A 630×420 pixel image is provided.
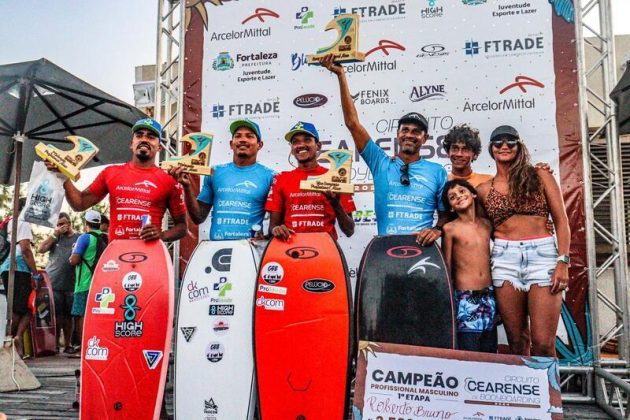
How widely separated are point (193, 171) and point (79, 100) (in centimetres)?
218

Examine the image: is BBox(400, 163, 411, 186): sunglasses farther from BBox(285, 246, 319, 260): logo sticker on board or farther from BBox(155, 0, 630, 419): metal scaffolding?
BBox(155, 0, 630, 419): metal scaffolding

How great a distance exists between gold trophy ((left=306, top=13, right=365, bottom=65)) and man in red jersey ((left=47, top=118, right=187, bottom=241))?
3.84 ft

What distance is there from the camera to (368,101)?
4008 millimetres

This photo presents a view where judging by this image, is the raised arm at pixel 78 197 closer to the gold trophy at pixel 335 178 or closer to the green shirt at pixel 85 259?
the gold trophy at pixel 335 178

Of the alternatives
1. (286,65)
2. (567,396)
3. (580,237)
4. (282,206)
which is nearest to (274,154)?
(286,65)

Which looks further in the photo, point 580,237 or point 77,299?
point 77,299

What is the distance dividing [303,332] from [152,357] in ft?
2.81

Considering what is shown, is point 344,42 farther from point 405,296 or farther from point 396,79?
point 405,296

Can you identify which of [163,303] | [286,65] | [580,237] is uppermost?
[286,65]

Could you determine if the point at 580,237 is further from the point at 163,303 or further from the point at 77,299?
the point at 77,299

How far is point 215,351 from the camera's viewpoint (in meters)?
2.76

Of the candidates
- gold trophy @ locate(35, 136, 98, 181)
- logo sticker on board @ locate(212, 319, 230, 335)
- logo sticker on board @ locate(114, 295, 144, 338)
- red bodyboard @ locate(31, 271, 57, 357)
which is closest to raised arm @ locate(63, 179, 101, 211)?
gold trophy @ locate(35, 136, 98, 181)

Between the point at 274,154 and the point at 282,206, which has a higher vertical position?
the point at 274,154

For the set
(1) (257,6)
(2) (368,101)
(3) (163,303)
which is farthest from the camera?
(1) (257,6)
